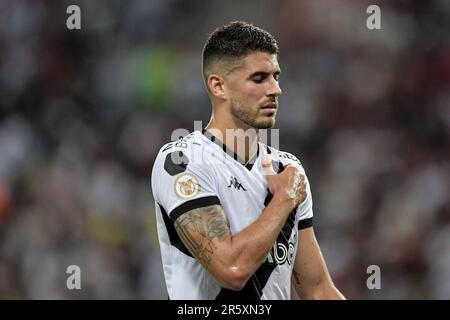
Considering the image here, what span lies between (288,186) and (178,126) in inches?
192

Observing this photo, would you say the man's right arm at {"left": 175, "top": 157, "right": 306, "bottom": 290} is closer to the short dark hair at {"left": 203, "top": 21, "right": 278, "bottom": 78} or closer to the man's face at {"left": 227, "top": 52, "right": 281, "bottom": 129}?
the man's face at {"left": 227, "top": 52, "right": 281, "bottom": 129}

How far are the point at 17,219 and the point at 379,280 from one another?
3.66 meters

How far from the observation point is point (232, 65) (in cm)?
403

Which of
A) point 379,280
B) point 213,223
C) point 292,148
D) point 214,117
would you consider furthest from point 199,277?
point 292,148

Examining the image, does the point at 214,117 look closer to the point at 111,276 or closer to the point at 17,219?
the point at 111,276

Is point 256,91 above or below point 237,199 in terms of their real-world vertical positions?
above

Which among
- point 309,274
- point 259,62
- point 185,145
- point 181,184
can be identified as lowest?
point 309,274

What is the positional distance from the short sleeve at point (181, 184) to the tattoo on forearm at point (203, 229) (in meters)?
0.04

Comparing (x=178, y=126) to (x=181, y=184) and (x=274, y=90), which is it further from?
(x=181, y=184)

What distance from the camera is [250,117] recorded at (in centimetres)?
398

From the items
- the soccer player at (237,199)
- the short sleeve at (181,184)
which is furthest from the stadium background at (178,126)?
the short sleeve at (181,184)

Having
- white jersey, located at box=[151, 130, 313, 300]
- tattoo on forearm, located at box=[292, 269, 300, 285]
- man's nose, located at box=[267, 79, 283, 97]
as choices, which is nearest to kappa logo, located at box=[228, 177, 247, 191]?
white jersey, located at box=[151, 130, 313, 300]

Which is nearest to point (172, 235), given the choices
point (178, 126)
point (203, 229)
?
point (203, 229)
